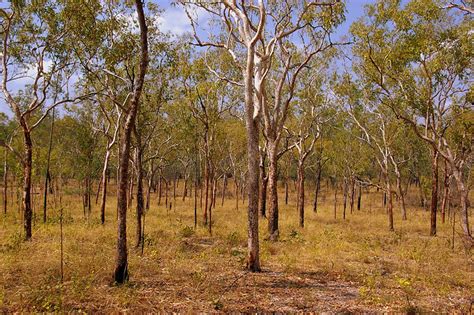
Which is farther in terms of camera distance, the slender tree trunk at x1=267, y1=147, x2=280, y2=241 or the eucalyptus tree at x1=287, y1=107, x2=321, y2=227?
the eucalyptus tree at x1=287, y1=107, x2=321, y2=227

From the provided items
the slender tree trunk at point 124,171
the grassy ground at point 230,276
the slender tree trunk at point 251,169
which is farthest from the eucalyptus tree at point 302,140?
the slender tree trunk at point 124,171

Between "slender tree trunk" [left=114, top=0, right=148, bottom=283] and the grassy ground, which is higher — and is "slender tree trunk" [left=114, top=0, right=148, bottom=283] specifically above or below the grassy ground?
above

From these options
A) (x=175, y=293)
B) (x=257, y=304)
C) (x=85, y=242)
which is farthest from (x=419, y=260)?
(x=85, y=242)

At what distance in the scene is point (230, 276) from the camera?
10.8 metres

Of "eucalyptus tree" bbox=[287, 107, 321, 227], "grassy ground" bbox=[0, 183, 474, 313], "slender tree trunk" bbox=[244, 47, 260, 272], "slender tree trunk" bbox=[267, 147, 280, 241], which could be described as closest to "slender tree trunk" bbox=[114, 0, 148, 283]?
"grassy ground" bbox=[0, 183, 474, 313]

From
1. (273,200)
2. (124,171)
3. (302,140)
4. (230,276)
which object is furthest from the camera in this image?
(302,140)

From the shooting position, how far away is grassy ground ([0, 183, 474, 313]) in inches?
330

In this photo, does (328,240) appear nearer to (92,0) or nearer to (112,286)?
(112,286)

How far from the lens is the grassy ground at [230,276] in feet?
27.5

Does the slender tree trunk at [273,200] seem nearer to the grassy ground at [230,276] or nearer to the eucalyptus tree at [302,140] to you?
the grassy ground at [230,276]

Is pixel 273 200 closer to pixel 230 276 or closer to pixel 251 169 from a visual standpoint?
pixel 251 169

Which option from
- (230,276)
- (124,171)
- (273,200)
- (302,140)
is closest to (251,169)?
(230,276)

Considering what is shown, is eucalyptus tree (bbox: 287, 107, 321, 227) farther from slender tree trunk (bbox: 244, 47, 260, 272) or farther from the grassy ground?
slender tree trunk (bbox: 244, 47, 260, 272)

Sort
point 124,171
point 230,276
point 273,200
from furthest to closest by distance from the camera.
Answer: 1. point 273,200
2. point 230,276
3. point 124,171
